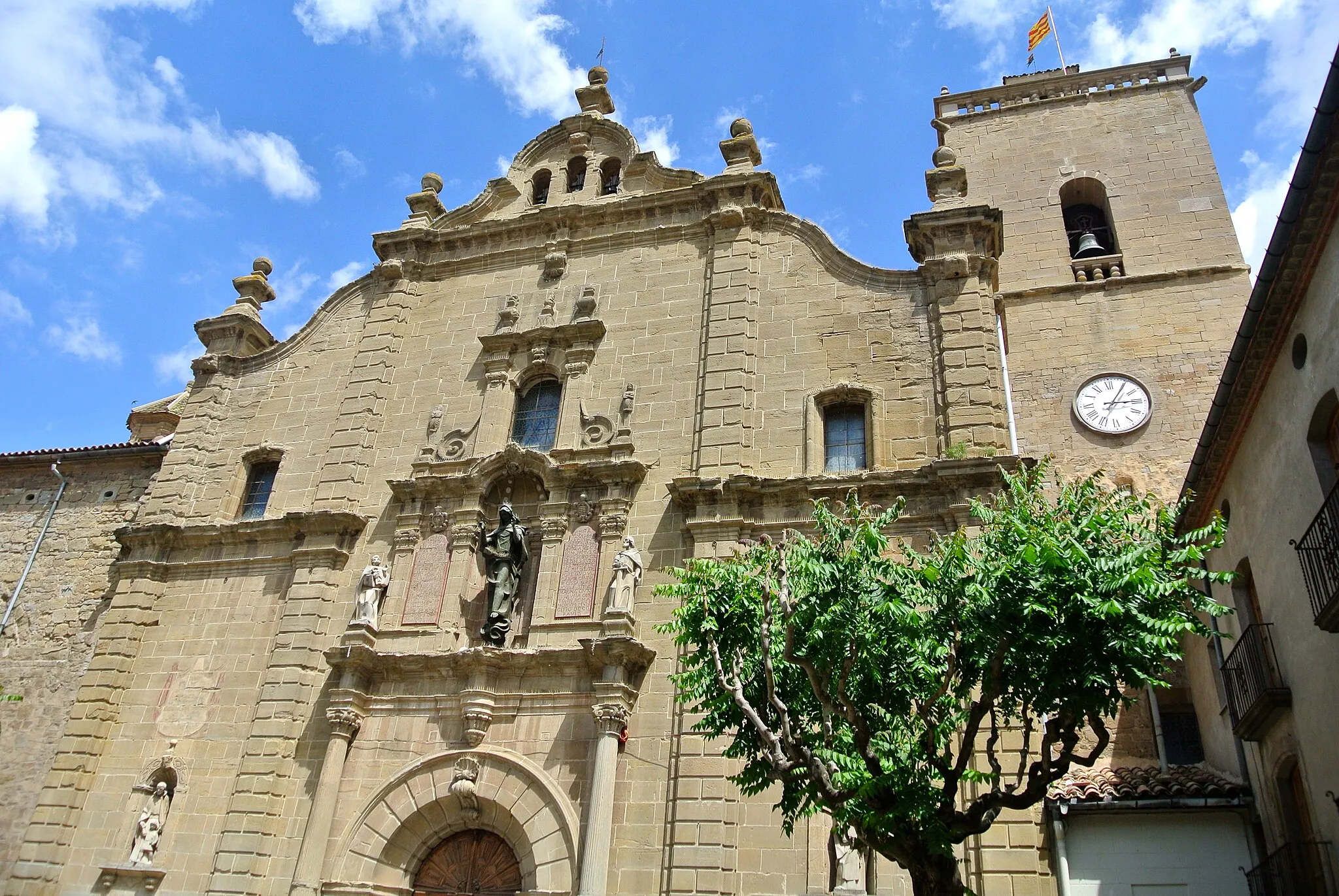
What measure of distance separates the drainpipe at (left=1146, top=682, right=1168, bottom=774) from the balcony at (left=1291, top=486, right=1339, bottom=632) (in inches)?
249

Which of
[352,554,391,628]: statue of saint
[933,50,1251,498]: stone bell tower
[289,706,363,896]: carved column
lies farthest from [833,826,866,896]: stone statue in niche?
[933,50,1251,498]: stone bell tower

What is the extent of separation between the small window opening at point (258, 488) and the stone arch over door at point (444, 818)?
22.5 feet

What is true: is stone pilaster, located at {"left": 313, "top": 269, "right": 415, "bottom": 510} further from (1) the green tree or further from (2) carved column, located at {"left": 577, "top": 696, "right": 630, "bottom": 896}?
(1) the green tree

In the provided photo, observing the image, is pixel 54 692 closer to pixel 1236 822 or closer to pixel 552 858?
pixel 552 858

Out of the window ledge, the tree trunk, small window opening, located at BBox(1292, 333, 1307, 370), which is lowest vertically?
the tree trunk

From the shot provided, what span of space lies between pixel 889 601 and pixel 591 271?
1256cm

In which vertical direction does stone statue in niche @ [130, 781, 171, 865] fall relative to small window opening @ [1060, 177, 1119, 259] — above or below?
below

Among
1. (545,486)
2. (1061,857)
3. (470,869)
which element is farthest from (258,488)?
(1061,857)

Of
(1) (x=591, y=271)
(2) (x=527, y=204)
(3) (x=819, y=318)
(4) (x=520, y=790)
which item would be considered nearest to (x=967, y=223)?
(3) (x=819, y=318)

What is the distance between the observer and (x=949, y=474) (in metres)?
15.4

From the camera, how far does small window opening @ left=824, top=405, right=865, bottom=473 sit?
674 inches

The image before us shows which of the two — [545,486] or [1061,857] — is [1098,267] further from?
[1061,857]

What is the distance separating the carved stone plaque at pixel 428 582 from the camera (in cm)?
1733

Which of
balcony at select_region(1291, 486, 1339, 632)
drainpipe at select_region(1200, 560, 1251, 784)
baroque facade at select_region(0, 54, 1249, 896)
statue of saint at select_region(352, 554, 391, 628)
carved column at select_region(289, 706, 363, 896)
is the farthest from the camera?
statue of saint at select_region(352, 554, 391, 628)
